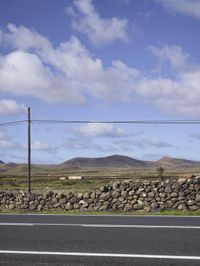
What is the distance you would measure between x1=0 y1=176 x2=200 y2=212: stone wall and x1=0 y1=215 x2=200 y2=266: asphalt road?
614 cm

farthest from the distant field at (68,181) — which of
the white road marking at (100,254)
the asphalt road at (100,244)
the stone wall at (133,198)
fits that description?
the white road marking at (100,254)

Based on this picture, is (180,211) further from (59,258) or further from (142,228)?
(59,258)

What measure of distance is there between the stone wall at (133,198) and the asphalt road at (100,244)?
614 cm

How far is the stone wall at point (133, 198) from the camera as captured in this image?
1764 cm

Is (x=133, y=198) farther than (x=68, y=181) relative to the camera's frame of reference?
No

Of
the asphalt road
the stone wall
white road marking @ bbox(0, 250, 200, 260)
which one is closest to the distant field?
the stone wall

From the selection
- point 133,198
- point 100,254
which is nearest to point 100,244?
point 100,254

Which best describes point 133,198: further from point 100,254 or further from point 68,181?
point 68,181

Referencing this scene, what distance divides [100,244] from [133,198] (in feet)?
33.2

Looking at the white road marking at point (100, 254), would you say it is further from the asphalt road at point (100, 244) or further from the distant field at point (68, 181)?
the distant field at point (68, 181)

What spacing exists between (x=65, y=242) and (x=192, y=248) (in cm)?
260

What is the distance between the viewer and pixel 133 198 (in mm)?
18312

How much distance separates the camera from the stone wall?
1764cm

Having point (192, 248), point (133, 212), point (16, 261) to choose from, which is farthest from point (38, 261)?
point (133, 212)
